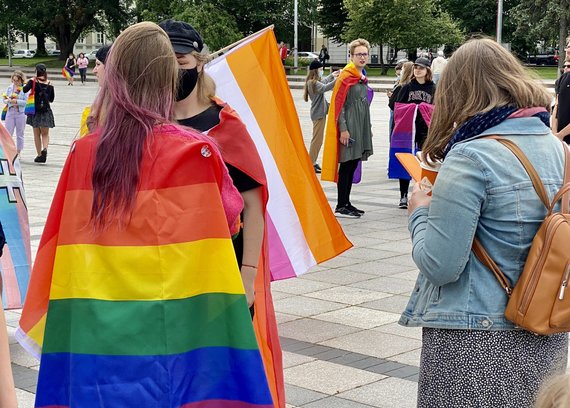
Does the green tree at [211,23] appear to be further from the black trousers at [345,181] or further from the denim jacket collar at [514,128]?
the denim jacket collar at [514,128]

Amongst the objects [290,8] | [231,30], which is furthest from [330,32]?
[231,30]

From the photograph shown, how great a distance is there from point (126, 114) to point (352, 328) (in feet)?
12.2

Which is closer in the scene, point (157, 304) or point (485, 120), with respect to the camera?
point (157, 304)

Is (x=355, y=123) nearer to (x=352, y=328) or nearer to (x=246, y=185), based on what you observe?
(x=352, y=328)

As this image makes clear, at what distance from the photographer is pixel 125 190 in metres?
2.69

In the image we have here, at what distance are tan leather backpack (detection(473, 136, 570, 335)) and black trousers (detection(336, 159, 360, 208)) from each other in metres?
7.75

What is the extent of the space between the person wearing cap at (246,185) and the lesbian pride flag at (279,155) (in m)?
1.44

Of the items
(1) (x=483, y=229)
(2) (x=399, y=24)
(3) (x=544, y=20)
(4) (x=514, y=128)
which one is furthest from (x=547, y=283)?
(3) (x=544, y=20)

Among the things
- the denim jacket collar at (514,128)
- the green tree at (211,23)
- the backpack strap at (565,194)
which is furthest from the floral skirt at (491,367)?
the green tree at (211,23)

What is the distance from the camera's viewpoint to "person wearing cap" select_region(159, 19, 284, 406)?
3414 mm

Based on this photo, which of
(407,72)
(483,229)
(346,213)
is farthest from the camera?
(407,72)

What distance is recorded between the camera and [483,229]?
292 cm

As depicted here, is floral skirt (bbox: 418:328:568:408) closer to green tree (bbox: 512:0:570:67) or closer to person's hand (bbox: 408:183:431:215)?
person's hand (bbox: 408:183:431:215)

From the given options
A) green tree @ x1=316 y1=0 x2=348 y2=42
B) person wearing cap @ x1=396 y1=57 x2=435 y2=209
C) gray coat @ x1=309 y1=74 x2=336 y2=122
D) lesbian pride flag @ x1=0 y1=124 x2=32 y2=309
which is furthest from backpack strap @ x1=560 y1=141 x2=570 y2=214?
green tree @ x1=316 y1=0 x2=348 y2=42
